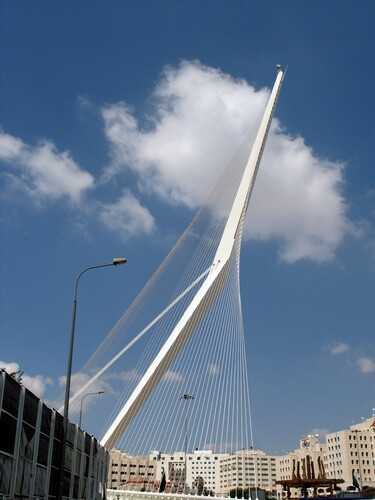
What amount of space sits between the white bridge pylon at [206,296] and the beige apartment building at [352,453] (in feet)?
295

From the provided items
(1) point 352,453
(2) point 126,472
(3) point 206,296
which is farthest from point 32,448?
(1) point 352,453

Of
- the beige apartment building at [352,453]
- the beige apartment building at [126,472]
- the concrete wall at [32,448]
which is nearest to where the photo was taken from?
the concrete wall at [32,448]

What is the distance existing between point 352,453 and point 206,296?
9914 cm

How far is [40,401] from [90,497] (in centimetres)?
733

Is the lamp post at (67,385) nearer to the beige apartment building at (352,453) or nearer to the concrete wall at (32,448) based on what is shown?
the concrete wall at (32,448)

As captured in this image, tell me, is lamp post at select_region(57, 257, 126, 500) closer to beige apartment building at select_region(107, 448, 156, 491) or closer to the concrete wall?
the concrete wall

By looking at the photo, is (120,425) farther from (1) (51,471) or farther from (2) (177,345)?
(1) (51,471)

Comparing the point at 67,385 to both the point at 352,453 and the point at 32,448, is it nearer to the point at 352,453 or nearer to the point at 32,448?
the point at 32,448

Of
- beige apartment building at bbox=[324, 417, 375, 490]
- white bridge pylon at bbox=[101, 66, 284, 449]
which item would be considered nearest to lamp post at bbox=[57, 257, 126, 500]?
white bridge pylon at bbox=[101, 66, 284, 449]

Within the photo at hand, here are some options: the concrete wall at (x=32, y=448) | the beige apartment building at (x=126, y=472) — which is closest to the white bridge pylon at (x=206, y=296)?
the beige apartment building at (x=126, y=472)

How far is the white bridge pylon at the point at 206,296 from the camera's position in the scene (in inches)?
995

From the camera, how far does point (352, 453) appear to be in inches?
4525

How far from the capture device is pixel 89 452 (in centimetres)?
1762

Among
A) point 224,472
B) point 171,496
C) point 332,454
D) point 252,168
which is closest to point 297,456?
point 332,454
